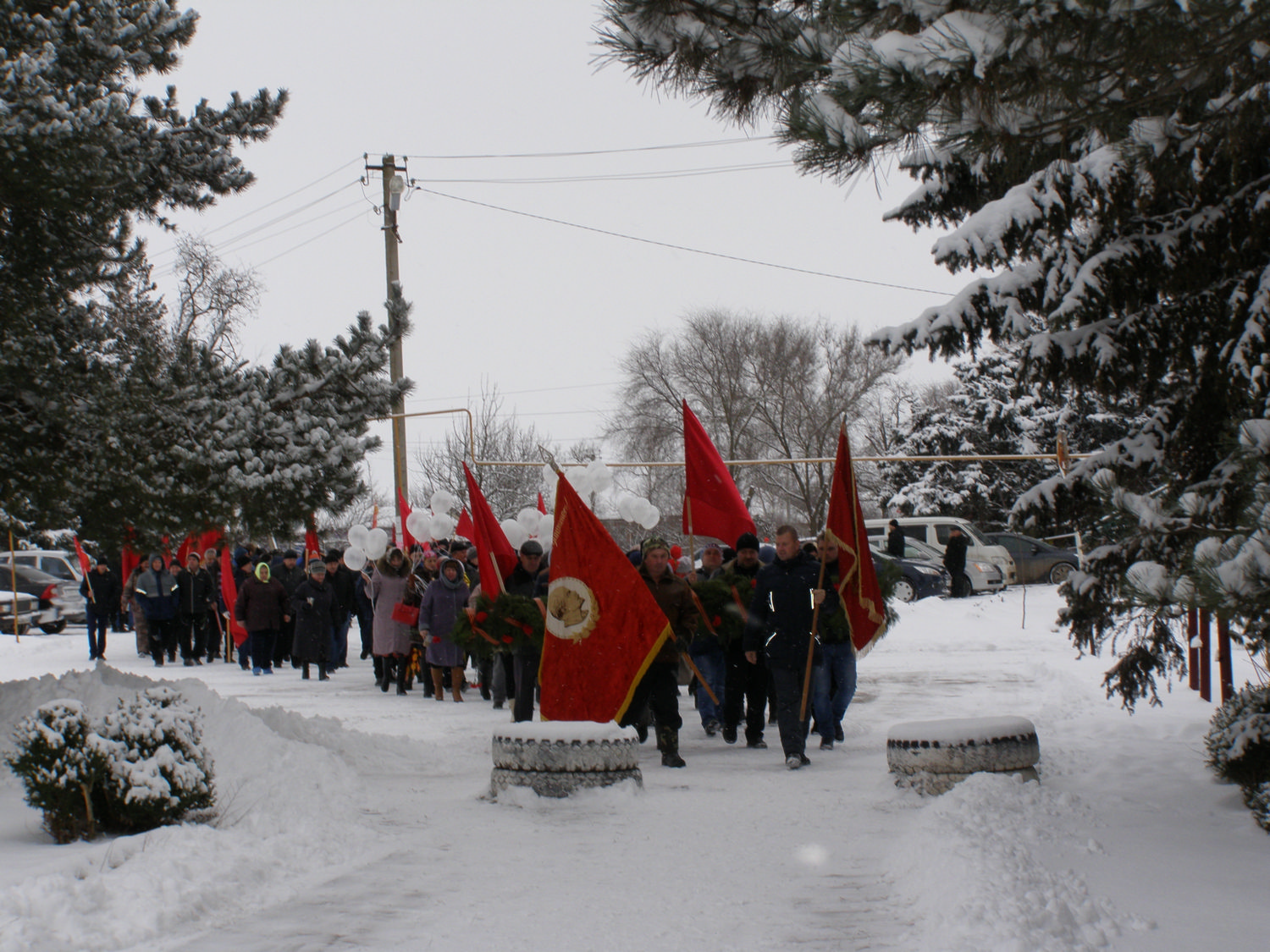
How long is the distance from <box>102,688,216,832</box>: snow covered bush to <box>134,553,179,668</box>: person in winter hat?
13.9 meters

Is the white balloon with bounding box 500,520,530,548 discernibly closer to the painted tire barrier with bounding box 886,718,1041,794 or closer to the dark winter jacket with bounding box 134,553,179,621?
the dark winter jacket with bounding box 134,553,179,621

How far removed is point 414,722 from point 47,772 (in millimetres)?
6511

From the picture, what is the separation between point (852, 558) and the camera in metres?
10.4

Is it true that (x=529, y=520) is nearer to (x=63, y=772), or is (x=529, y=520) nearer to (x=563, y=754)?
(x=563, y=754)

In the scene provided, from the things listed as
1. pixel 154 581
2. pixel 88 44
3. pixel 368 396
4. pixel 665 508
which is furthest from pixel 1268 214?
pixel 665 508

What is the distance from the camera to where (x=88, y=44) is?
973 cm

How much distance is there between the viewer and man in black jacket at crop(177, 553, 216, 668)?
2066 centimetres

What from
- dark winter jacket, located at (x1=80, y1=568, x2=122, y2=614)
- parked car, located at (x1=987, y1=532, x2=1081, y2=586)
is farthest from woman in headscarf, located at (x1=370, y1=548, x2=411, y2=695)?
parked car, located at (x1=987, y1=532, x2=1081, y2=586)

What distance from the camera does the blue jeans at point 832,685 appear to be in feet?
34.8

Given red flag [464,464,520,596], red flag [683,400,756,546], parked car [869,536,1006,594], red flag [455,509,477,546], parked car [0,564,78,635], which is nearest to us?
red flag [464,464,520,596]

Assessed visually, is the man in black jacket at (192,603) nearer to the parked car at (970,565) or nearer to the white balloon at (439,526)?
the white balloon at (439,526)

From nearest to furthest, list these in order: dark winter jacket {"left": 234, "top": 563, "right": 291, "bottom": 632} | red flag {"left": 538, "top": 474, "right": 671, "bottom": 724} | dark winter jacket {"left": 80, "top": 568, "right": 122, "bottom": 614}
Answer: red flag {"left": 538, "top": 474, "right": 671, "bottom": 724} → dark winter jacket {"left": 234, "top": 563, "right": 291, "bottom": 632} → dark winter jacket {"left": 80, "top": 568, "right": 122, "bottom": 614}

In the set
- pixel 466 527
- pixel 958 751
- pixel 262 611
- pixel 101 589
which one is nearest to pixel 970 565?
pixel 466 527

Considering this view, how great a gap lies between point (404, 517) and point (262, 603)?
390 cm
